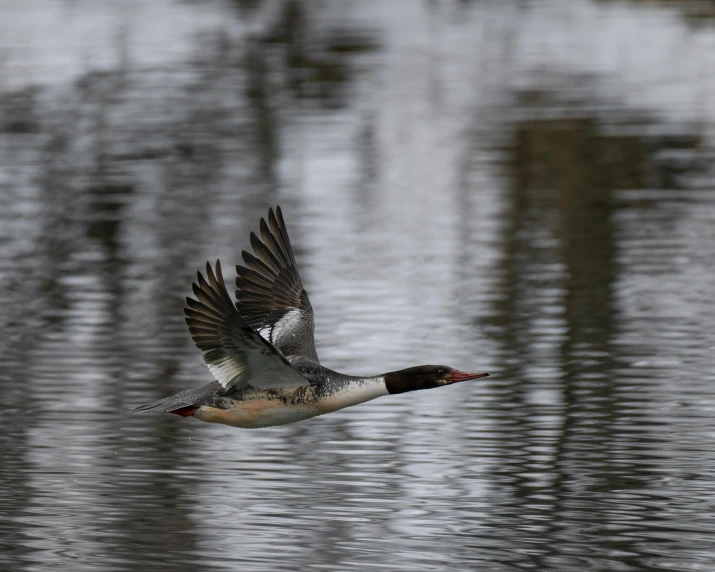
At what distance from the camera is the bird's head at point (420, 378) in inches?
335

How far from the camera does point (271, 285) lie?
9977mm

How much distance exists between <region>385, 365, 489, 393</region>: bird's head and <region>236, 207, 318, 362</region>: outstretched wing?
139cm

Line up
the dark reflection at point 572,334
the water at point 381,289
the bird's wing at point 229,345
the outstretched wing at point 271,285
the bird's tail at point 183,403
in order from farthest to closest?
the outstretched wing at point 271,285 < the dark reflection at point 572,334 < the bird's tail at point 183,403 < the water at point 381,289 < the bird's wing at point 229,345

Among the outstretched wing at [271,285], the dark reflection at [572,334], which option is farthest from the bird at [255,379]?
the dark reflection at [572,334]

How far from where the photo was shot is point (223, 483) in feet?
30.0

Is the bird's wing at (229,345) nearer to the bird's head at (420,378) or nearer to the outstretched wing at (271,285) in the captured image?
the bird's head at (420,378)

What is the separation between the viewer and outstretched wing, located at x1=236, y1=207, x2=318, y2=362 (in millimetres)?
9859

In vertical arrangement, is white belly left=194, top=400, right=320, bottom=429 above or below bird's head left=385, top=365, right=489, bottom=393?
below

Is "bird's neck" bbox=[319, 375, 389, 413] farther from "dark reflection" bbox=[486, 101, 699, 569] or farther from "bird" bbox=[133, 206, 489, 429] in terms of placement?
"dark reflection" bbox=[486, 101, 699, 569]

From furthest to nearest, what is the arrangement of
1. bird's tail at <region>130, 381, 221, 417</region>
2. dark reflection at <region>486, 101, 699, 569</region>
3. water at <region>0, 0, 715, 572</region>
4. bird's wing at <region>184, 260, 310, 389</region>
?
dark reflection at <region>486, 101, 699, 569</region> < bird's tail at <region>130, 381, 221, 417</region> < water at <region>0, 0, 715, 572</region> < bird's wing at <region>184, 260, 310, 389</region>

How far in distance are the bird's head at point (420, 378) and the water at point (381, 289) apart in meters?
0.69

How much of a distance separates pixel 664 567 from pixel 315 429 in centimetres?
327

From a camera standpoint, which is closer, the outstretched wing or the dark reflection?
the dark reflection

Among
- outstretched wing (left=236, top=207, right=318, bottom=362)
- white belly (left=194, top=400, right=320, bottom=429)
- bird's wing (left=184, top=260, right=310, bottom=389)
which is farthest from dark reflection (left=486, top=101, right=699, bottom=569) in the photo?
outstretched wing (left=236, top=207, right=318, bottom=362)
